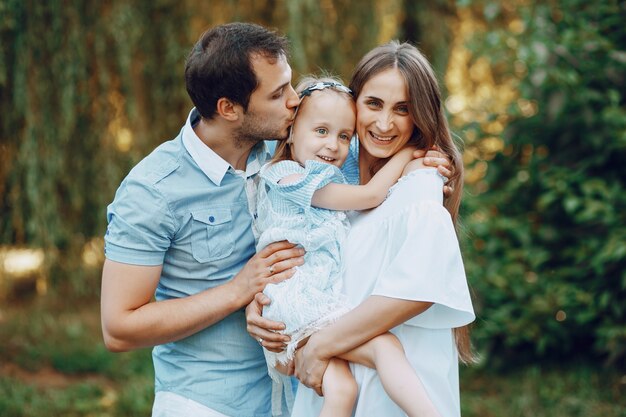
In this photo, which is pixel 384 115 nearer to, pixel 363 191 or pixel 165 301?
pixel 363 191

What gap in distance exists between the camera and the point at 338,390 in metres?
1.85

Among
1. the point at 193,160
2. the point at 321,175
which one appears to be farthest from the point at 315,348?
the point at 193,160

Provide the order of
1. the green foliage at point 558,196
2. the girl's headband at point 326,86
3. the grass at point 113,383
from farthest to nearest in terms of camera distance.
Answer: the grass at point 113,383
the green foliage at point 558,196
the girl's headband at point 326,86

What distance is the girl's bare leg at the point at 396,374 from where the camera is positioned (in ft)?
5.72

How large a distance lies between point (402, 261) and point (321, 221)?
0.30 meters

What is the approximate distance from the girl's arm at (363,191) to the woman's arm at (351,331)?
0.29 meters

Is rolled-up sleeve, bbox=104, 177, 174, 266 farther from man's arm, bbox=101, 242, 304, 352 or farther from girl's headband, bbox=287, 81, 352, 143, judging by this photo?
girl's headband, bbox=287, 81, 352, 143

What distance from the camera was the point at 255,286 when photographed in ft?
6.40

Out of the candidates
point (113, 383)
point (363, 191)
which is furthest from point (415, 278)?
point (113, 383)

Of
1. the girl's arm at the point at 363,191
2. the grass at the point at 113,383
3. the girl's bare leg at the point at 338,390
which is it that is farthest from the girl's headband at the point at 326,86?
the grass at the point at 113,383

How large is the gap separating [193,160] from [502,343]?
8.98ft

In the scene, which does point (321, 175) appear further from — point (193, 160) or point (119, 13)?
point (119, 13)

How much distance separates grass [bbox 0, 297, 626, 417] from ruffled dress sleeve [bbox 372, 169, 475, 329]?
79.4 inches

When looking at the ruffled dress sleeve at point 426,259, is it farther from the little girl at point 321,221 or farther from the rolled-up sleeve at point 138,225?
the rolled-up sleeve at point 138,225
